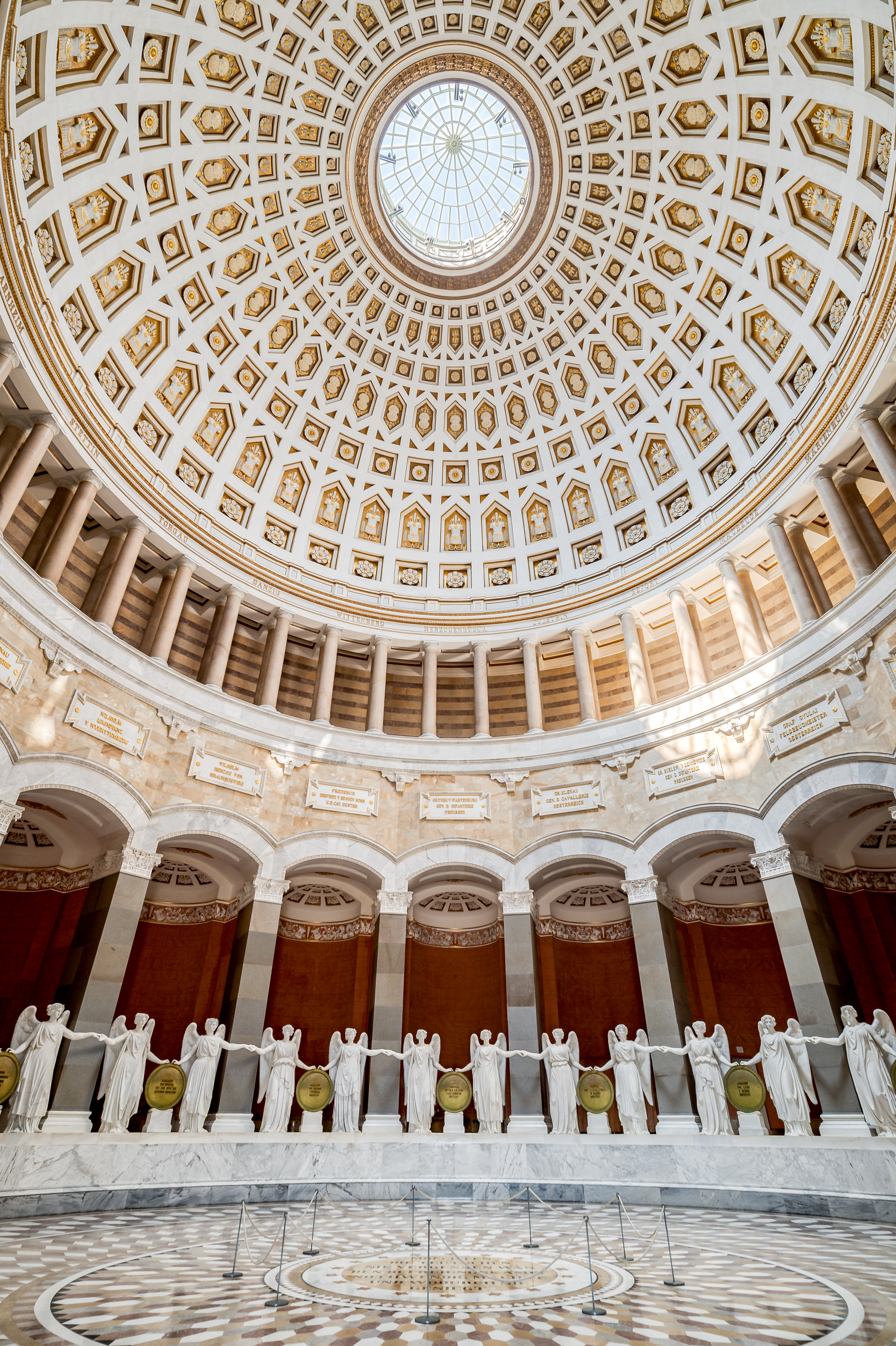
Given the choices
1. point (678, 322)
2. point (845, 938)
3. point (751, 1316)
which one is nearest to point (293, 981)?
point (845, 938)

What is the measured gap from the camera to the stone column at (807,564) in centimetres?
1609

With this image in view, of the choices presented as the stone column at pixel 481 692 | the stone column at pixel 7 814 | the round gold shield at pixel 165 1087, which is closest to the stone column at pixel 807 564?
the stone column at pixel 481 692

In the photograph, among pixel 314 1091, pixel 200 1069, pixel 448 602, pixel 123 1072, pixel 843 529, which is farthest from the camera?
pixel 448 602

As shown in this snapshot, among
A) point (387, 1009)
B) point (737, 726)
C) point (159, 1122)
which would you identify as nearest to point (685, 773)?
point (737, 726)

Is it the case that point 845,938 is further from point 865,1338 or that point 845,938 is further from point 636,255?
point 636,255

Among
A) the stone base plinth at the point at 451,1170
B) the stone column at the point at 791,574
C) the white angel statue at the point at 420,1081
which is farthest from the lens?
the stone column at the point at 791,574

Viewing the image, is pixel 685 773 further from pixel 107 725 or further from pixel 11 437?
pixel 11 437

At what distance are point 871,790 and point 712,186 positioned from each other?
597 inches

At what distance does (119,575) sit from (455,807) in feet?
31.7

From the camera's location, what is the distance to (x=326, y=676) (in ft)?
65.3

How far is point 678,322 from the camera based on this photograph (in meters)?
20.4

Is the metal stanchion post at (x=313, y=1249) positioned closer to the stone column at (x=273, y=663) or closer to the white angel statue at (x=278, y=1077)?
the white angel statue at (x=278, y=1077)

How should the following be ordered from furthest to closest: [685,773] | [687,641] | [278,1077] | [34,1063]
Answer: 1. [687,641]
2. [685,773]
3. [278,1077]
4. [34,1063]

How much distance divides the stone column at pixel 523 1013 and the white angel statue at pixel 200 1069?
17.8 ft
